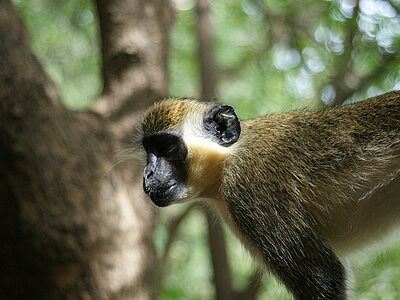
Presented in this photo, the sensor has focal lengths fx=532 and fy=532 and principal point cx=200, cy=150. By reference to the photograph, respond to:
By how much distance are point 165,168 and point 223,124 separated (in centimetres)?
40

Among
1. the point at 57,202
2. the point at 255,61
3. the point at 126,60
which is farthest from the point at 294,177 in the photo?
the point at 255,61

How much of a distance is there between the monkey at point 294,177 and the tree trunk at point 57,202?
869 millimetres

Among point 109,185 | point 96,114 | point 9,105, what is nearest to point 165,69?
point 96,114

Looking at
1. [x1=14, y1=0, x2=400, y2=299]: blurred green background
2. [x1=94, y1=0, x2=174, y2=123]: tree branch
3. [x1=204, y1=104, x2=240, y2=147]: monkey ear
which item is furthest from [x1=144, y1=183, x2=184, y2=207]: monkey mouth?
[x1=94, y1=0, x2=174, y2=123]: tree branch

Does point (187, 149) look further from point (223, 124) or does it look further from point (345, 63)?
point (345, 63)

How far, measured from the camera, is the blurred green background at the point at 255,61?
14.1 feet

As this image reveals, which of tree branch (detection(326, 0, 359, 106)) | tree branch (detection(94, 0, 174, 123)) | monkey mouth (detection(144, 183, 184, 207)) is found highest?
monkey mouth (detection(144, 183, 184, 207))

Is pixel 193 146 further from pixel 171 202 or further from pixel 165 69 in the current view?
pixel 165 69

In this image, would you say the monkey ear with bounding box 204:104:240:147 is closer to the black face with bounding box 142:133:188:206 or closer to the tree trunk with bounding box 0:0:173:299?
the black face with bounding box 142:133:188:206

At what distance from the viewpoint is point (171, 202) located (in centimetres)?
274

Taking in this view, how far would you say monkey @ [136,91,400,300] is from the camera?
250 centimetres

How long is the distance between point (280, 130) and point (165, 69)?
1.78 metres

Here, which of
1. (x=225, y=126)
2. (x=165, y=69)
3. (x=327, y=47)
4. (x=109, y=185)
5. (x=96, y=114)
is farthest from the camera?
(x=327, y=47)

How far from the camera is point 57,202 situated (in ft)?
11.3
